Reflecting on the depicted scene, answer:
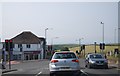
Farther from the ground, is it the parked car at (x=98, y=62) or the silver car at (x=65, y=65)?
the silver car at (x=65, y=65)

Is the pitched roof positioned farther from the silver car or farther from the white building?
the silver car

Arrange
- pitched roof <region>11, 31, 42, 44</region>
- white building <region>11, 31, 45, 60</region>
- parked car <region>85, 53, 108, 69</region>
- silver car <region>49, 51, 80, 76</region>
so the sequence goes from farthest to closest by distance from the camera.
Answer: pitched roof <region>11, 31, 42, 44</region> → white building <region>11, 31, 45, 60</region> → parked car <region>85, 53, 108, 69</region> → silver car <region>49, 51, 80, 76</region>

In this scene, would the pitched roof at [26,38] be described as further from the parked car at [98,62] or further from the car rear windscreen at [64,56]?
the car rear windscreen at [64,56]

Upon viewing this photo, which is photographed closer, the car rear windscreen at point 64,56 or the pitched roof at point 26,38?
the car rear windscreen at point 64,56

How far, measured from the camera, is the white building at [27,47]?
99950mm

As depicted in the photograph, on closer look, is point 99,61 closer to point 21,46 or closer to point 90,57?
point 90,57

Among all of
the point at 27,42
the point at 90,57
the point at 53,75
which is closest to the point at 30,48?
the point at 27,42

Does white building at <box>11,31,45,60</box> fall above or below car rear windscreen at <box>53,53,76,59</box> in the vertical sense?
below

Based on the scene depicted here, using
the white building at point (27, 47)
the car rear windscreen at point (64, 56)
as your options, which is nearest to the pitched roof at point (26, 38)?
A: the white building at point (27, 47)

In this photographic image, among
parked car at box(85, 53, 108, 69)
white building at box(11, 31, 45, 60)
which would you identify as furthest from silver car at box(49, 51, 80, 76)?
white building at box(11, 31, 45, 60)

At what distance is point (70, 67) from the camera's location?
21203 mm

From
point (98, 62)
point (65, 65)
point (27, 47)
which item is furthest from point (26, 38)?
point (65, 65)

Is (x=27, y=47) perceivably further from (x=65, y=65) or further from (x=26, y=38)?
(x=65, y=65)

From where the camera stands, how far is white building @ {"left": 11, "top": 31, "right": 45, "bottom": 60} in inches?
3935
